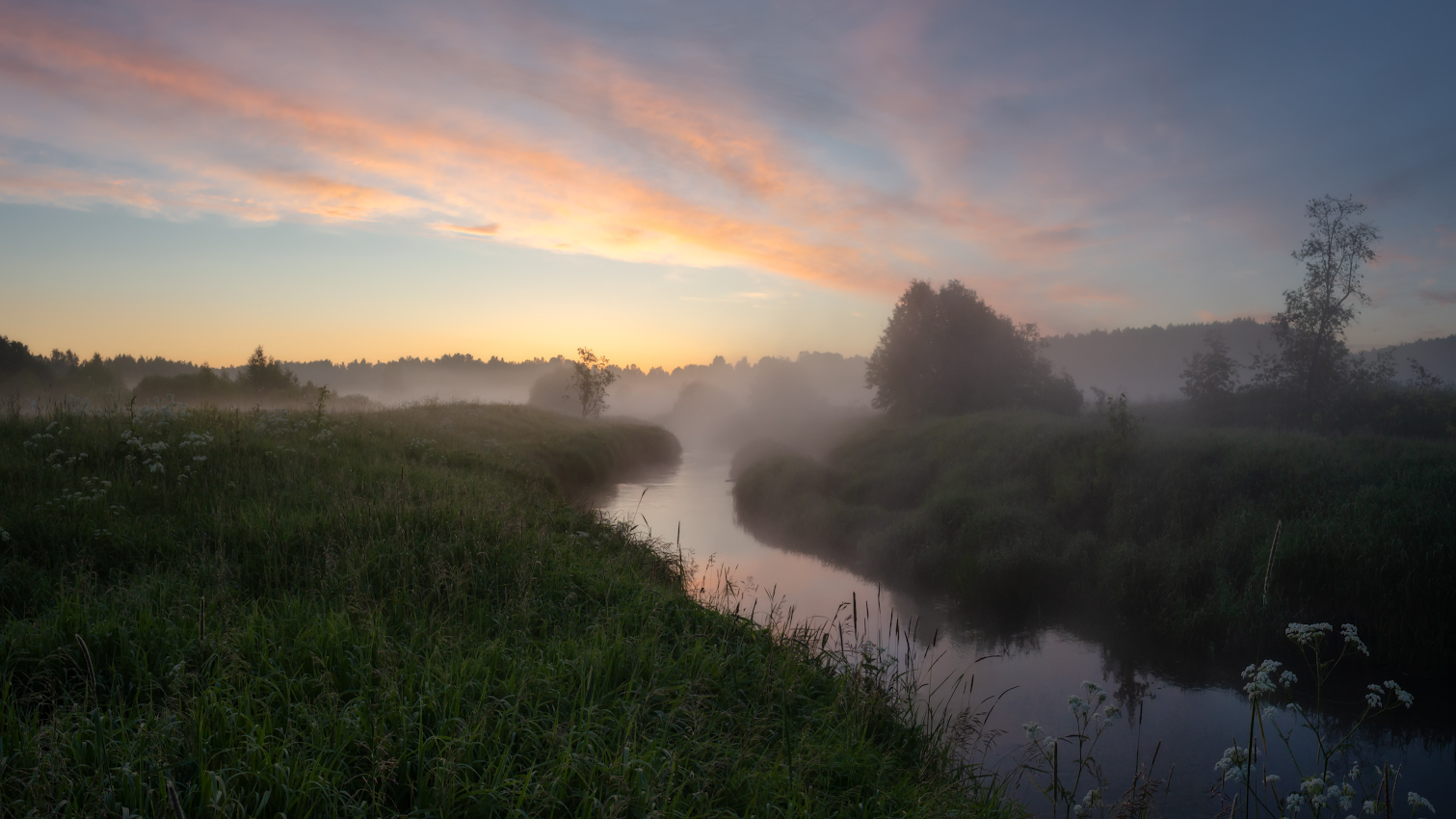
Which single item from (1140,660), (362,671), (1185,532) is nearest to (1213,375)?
(1185,532)

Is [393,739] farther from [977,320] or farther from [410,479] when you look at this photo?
[977,320]

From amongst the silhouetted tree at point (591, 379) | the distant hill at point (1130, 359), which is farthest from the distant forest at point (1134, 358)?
the silhouetted tree at point (591, 379)

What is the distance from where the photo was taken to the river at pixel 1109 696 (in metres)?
7.88

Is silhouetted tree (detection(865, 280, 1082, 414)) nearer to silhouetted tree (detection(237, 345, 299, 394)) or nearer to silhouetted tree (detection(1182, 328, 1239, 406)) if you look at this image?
silhouetted tree (detection(1182, 328, 1239, 406))

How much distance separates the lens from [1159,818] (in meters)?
6.87

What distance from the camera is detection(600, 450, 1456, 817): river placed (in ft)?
25.8

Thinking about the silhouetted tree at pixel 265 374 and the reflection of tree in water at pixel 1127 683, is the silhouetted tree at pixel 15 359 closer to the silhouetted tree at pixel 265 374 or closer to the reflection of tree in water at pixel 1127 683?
the silhouetted tree at pixel 265 374

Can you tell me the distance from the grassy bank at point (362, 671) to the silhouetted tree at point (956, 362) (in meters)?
30.3

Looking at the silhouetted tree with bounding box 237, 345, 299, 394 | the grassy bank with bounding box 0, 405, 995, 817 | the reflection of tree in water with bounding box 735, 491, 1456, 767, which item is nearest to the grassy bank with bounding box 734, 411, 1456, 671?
the reflection of tree in water with bounding box 735, 491, 1456, 767

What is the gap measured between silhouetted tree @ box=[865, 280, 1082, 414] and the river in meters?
21.3

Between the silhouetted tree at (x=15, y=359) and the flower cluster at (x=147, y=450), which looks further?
the silhouetted tree at (x=15, y=359)

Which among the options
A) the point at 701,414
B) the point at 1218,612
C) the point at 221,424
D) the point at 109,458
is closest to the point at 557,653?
the point at 109,458

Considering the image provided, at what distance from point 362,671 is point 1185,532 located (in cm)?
1744

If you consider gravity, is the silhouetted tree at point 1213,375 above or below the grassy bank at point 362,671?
above
